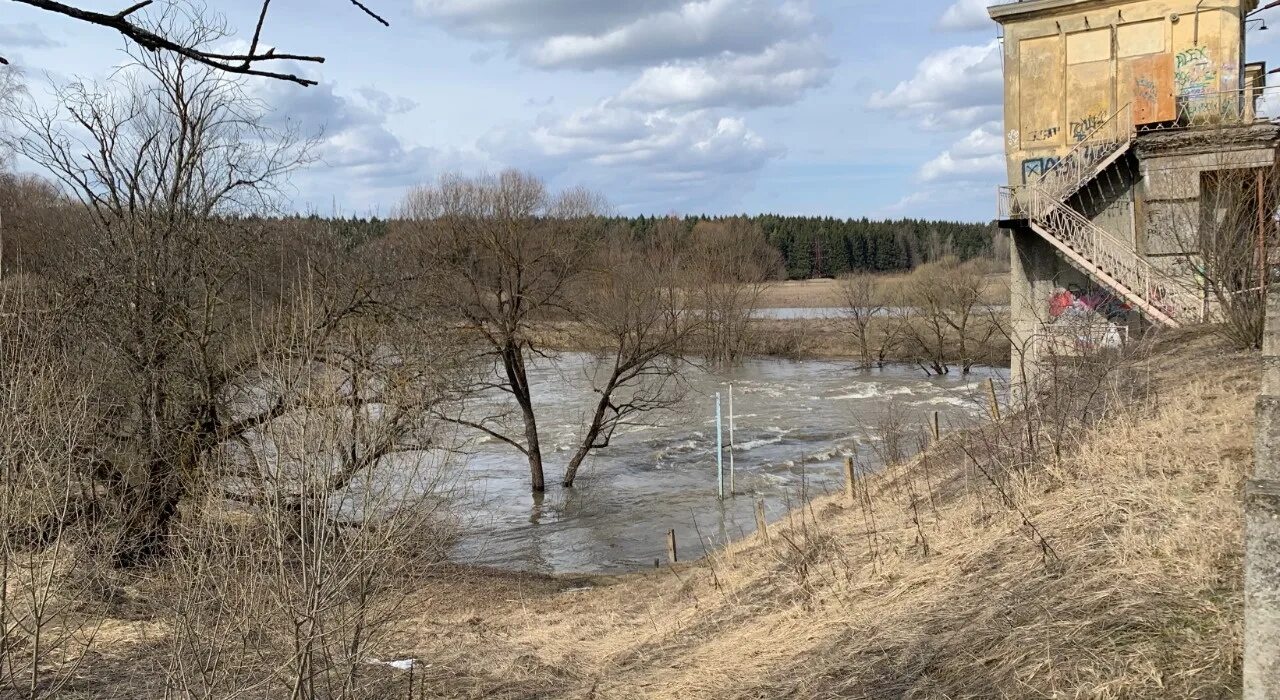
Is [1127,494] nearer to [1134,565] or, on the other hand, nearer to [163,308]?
[1134,565]

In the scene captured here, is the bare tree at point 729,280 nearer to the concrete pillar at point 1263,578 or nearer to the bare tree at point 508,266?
the bare tree at point 508,266

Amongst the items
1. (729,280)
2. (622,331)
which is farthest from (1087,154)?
(729,280)

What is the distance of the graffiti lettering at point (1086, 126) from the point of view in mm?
23578

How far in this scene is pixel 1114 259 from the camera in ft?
68.8

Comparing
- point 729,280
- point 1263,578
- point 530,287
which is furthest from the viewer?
point 729,280

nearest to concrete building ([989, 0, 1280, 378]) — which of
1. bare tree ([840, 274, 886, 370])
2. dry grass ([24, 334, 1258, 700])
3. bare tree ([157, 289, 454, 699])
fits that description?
dry grass ([24, 334, 1258, 700])

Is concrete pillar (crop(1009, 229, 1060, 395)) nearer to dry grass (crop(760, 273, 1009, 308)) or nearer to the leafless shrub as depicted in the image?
the leafless shrub

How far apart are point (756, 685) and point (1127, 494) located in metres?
3.47

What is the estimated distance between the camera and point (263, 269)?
1745cm

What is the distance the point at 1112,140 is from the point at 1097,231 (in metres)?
3.50

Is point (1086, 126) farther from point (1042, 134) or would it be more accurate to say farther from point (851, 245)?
point (851, 245)

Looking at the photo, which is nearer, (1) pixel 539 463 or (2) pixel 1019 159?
(2) pixel 1019 159

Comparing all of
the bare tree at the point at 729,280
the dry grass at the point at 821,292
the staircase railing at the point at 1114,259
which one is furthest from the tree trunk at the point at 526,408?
the dry grass at the point at 821,292

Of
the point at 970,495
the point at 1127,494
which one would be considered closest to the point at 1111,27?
the point at 970,495
